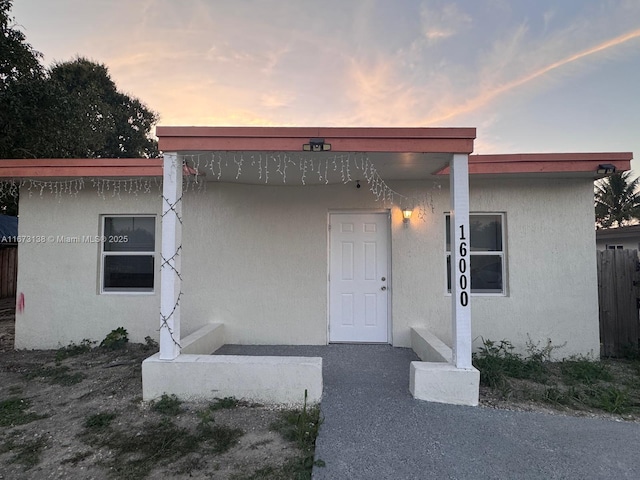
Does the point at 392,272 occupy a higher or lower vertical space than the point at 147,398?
higher

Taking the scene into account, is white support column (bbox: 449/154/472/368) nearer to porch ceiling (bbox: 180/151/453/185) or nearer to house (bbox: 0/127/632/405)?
porch ceiling (bbox: 180/151/453/185)

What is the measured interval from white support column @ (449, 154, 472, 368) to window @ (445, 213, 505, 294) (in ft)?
6.24

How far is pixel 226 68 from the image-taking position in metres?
6.95

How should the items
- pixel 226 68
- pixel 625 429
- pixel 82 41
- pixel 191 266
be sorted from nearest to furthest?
1. pixel 625 429
2. pixel 191 266
3. pixel 226 68
4. pixel 82 41

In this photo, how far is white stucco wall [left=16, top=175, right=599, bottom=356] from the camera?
5172 millimetres

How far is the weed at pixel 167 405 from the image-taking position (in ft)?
10.8

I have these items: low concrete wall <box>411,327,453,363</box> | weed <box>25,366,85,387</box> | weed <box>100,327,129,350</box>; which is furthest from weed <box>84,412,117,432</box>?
low concrete wall <box>411,327,453,363</box>

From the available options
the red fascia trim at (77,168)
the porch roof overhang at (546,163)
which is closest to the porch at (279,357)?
the porch roof overhang at (546,163)

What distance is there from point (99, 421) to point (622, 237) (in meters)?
14.7

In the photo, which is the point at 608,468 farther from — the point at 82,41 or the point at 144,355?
the point at 82,41

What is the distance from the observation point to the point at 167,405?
3.36 metres

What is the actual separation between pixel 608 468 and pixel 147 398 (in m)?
A: 3.92

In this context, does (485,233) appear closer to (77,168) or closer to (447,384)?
(447,384)

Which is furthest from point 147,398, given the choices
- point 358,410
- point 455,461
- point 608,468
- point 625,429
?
point 625,429
